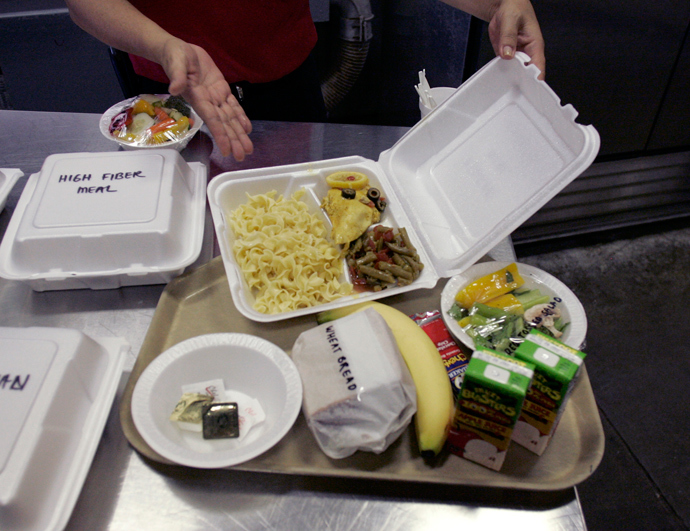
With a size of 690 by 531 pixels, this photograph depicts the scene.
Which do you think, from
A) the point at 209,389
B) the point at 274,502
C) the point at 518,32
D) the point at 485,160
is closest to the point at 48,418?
the point at 209,389

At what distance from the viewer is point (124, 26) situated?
5.44 feet

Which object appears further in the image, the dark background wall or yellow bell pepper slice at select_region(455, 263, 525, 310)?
the dark background wall

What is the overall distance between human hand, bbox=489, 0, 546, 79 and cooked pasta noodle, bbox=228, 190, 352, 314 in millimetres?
905

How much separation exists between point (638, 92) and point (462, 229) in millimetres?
2486

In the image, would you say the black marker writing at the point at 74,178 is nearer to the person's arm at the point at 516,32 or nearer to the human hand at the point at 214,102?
the human hand at the point at 214,102

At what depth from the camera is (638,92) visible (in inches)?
124

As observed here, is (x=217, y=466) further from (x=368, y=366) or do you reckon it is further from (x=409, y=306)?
(x=409, y=306)

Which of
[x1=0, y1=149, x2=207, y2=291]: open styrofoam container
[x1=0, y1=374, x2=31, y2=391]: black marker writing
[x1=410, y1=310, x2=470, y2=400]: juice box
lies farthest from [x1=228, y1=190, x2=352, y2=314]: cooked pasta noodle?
[x1=0, y1=374, x2=31, y2=391]: black marker writing

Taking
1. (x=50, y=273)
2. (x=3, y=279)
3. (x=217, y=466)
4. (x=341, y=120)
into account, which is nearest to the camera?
(x=217, y=466)

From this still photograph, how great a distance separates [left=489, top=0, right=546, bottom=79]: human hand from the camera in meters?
1.59

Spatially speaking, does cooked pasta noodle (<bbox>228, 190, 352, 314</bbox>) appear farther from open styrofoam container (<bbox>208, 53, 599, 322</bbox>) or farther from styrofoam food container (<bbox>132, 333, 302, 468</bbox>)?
styrofoam food container (<bbox>132, 333, 302, 468</bbox>)

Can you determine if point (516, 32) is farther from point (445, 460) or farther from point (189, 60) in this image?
point (445, 460)

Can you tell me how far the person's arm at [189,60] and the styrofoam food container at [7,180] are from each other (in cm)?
65

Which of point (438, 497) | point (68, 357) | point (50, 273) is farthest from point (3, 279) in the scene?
point (438, 497)
